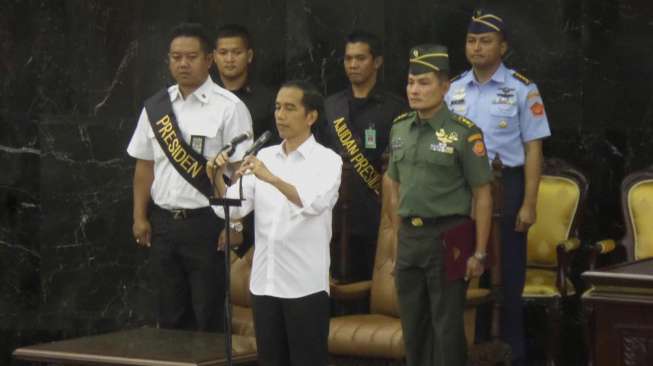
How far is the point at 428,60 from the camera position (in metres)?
7.32

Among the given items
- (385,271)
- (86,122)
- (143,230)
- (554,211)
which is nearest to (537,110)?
(554,211)

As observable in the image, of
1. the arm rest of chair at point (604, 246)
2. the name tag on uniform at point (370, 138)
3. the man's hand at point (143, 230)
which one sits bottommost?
the arm rest of chair at point (604, 246)

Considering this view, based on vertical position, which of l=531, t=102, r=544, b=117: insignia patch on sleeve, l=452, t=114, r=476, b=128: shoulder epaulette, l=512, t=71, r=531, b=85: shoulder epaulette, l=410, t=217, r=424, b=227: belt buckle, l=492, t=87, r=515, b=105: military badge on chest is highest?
l=512, t=71, r=531, b=85: shoulder epaulette

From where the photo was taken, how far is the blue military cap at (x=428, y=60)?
7309mm

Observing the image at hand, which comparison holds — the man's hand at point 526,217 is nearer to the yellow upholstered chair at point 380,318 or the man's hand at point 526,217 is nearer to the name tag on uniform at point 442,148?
the yellow upholstered chair at point 380,318

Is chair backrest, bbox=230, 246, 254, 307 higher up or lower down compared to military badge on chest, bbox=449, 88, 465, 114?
lower down

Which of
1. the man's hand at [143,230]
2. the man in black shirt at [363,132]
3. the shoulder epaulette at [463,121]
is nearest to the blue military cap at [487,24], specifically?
the man in black shirt at [363,132]

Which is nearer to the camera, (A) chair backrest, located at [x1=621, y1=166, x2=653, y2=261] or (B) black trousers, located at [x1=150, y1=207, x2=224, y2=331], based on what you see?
(B) black trousers, located at [x1=150, y1=207, x2=224, y2=331]

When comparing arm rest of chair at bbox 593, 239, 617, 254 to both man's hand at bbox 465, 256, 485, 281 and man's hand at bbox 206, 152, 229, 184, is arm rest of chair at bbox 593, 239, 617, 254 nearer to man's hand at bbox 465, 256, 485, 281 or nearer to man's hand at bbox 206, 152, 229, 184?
man's hand at bbox 465, 256, 485, 281

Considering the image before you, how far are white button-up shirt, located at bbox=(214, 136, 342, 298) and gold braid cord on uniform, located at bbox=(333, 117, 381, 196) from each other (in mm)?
1342

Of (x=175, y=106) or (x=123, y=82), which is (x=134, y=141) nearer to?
(x=175, y=106)

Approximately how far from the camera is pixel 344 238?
8219mm

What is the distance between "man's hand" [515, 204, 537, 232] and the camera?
26.0ft

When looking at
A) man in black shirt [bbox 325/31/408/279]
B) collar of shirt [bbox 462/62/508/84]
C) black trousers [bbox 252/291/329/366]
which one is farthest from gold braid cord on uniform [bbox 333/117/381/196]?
black trousers [bbox 252/291/329/366]
